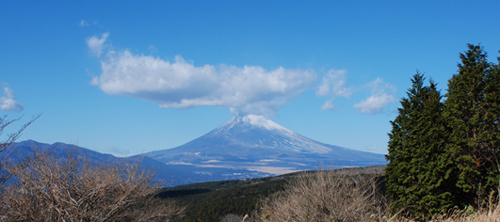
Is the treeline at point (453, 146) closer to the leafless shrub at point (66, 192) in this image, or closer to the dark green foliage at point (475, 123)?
the dark green foliage at point (475, 123)

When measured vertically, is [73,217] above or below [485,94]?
below

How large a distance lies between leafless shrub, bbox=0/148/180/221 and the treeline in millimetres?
15834

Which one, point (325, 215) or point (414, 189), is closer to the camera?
point (325, 215)

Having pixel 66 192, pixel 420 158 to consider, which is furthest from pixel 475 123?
pixel 66 192

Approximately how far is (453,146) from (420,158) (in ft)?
10.5

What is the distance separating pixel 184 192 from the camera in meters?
92.6

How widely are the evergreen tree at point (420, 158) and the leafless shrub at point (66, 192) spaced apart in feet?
59.7

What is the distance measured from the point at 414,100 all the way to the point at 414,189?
9336mm

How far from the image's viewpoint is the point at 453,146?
22.8 metres

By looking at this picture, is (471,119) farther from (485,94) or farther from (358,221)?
(358,221)

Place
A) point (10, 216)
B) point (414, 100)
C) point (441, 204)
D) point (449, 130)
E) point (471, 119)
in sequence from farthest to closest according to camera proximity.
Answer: point (414, 100)
point (449, 130)
point (441, 204)
point (471, 119)
point (10, 216)

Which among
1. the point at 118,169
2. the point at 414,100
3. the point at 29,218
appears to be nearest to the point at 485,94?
the point at 414,100

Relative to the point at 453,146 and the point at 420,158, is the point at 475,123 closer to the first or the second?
the point at 453,146

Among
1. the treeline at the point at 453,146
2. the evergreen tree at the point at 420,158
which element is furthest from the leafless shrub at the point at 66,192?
the evergreen tree at the point at 420,158
